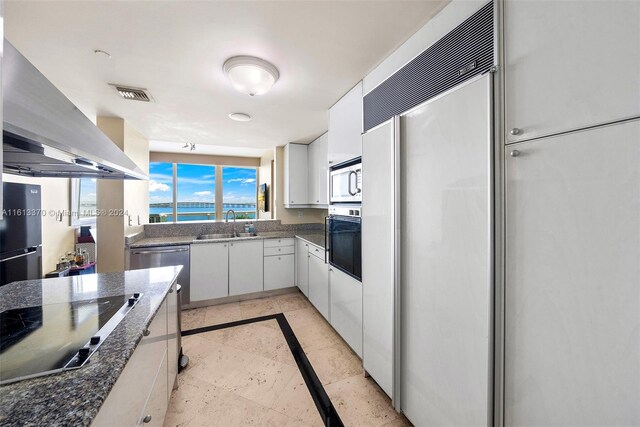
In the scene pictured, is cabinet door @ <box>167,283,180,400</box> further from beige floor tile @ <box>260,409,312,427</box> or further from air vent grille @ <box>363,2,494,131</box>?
air vent grille @ <box>363,2,494,131</box>

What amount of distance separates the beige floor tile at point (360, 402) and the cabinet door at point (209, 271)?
2074 mm

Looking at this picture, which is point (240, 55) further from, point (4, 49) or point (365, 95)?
point (4, 49)

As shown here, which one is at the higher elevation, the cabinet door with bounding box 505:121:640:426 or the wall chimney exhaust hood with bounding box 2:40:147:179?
the wall chimney exhaust hood with bounding box 2:40:147:179

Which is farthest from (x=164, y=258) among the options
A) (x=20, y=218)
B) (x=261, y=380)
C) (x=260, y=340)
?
(x=261, y=380)

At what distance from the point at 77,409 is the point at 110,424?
191 mm

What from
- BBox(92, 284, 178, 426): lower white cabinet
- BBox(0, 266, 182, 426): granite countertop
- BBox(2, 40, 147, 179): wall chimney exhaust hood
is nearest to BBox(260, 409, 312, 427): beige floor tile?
BBox(92, 284, 178, 426): lower white cabinet

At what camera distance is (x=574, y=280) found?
30.6 inches

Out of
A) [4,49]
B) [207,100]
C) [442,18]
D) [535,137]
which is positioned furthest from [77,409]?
[207,100]

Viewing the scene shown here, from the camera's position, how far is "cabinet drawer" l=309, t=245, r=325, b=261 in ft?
9.19

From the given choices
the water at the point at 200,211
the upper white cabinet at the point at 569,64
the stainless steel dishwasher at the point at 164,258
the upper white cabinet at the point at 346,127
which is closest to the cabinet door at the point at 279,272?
the stainless steel dishwasher at the point at 164,258

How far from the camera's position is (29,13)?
1.25 m

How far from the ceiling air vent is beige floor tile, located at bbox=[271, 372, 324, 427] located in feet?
8.72

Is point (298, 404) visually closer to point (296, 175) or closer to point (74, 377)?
point (74, 377)

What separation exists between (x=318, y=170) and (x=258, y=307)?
6.61ft
